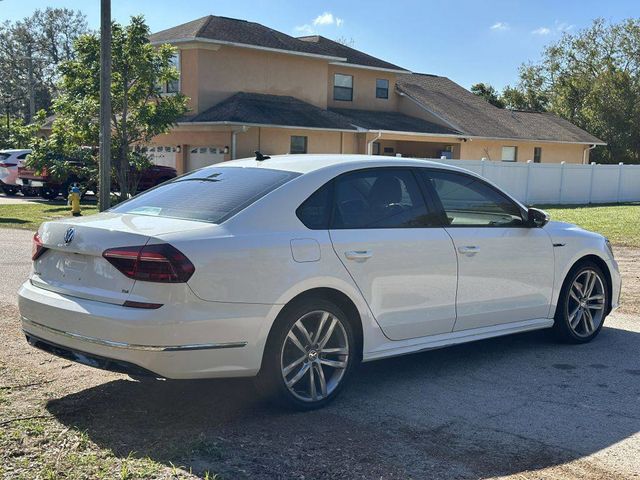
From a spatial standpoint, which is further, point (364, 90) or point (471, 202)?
point (364, 90)

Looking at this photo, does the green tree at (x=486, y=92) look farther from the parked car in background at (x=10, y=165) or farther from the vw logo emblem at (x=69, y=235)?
the vw logo emblem at (x=69, y=235)

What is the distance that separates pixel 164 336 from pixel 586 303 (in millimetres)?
4294

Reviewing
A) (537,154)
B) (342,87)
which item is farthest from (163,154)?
A: (537,154)

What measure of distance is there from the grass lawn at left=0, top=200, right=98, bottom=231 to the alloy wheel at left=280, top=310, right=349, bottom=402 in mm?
13294

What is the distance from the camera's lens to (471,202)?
6.14 meters

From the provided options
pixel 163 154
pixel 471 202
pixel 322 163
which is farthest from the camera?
pixel 163 154

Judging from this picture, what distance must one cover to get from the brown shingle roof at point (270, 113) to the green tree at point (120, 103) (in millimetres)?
4169

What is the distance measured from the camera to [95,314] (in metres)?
4.46

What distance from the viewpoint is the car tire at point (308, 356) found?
186 inches

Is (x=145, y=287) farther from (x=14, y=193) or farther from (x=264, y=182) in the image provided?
(x=14, y=193)

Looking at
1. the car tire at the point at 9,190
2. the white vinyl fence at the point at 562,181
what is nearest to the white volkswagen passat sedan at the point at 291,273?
the white vinyl fence at the point at 562,181

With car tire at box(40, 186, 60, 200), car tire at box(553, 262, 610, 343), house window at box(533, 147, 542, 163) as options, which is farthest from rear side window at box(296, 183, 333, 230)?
house window at box(533, 147, 542, 163)

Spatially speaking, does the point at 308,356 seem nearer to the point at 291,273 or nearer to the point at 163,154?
the point at 291,273

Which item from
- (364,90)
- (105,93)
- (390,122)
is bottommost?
(105,93)
